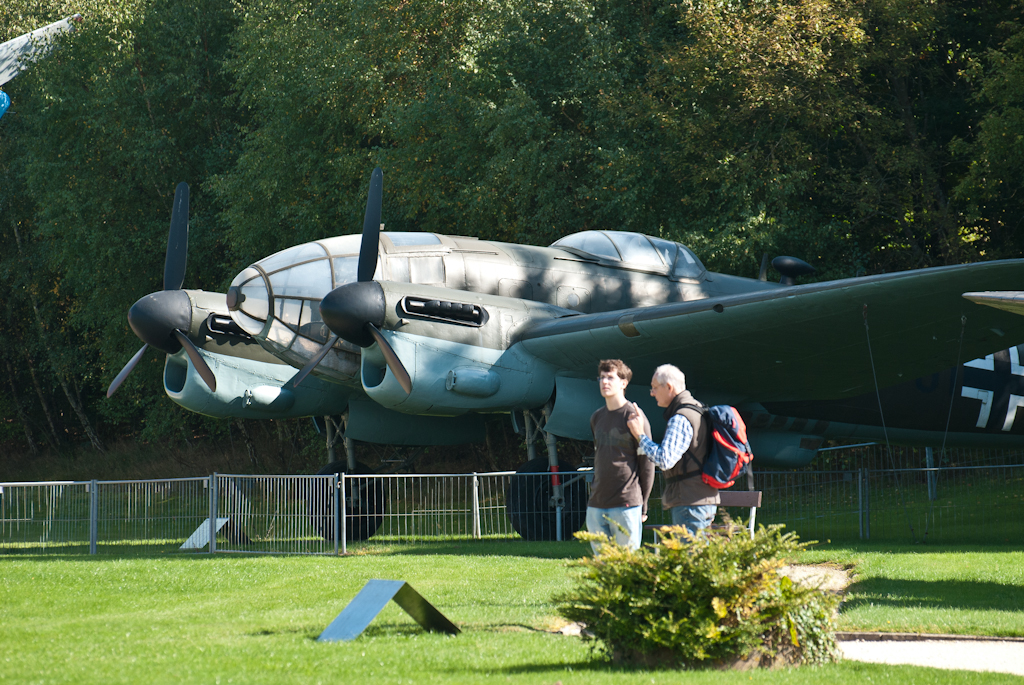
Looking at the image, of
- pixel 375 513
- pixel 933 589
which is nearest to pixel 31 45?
pixel 375 513

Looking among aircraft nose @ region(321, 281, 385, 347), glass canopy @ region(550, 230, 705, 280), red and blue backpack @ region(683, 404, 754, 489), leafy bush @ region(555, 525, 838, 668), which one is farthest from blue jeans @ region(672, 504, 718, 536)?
glass canopy @ region(550, 230, 705, 280)

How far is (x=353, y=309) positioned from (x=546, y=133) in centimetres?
990

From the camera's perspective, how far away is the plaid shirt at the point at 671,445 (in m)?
5.84

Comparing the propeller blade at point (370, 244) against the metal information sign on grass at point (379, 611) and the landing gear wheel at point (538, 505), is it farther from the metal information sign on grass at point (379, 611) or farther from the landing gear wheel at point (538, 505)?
the metal information sign on grass at point (379, 611)

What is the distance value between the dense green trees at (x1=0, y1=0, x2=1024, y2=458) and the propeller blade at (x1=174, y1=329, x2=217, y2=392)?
802cm

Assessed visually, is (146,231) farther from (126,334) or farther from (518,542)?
(518,542)

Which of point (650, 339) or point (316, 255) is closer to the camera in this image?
point (650, 339)

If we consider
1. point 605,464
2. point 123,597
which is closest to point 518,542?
point 123,597

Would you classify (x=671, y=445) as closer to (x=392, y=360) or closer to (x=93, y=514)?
(x=392, y=360)

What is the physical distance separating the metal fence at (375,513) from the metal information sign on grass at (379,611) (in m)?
6.09

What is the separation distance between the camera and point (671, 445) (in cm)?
589

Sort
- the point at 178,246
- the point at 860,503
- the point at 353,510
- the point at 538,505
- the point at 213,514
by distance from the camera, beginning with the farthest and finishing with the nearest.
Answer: the point at 178,246, the point at 353,510, the point at 538,505, the point at 860,503, the point at 213,514

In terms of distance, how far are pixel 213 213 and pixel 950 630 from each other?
81.9 feet

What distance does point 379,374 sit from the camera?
1284 centimetres
